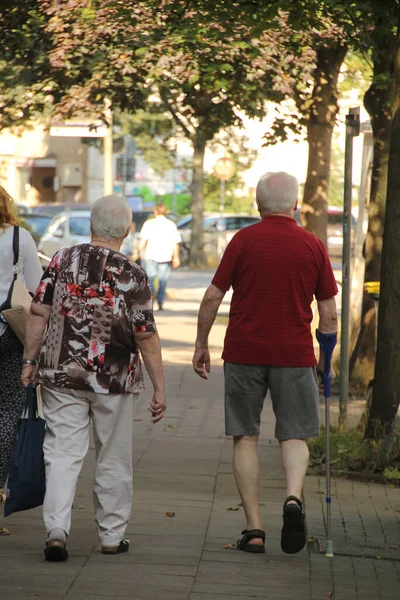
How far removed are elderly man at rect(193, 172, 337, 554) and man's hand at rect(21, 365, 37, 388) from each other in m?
0.77

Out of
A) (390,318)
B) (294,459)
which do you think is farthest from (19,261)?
(390,318)

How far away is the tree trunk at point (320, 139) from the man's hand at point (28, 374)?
27.2 ft

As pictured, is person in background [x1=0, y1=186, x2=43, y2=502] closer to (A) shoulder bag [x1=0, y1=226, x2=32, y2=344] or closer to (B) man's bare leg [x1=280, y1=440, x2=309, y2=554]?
(A) shoulder bag [x1=0, y1=226, x2=32, y2=344]

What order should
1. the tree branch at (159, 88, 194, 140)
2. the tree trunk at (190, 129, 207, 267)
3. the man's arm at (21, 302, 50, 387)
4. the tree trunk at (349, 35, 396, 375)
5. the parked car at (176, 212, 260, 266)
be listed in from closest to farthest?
the man's arm at (21, 302, 50, 387)
the tree trunk at (349, 35, 396, 375)
the tree branch at (159, 88, 194, 140)
the tree trunk at (190, 129, 207, 267)
the parked car at (176, 212, 260, 266)

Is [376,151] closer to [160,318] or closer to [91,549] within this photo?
[91,549]

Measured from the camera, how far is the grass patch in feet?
26.2

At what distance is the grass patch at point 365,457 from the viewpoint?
7988 mm

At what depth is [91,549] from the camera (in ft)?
19.1

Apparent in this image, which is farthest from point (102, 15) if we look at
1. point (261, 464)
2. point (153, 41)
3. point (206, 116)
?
point (261, 464)

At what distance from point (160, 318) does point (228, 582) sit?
15.8 metres

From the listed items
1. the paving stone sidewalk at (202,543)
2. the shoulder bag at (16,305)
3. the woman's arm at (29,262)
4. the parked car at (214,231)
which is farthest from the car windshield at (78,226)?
the shoulder bag at (16,305)

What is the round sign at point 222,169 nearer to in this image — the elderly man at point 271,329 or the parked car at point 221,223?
the parked car at point 221,223

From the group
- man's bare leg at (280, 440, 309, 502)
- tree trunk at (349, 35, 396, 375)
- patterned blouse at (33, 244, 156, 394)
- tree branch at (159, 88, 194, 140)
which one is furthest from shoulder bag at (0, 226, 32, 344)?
tree branch at (159, 88, 194, 140)

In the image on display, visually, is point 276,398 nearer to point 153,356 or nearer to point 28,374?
point 153,356
